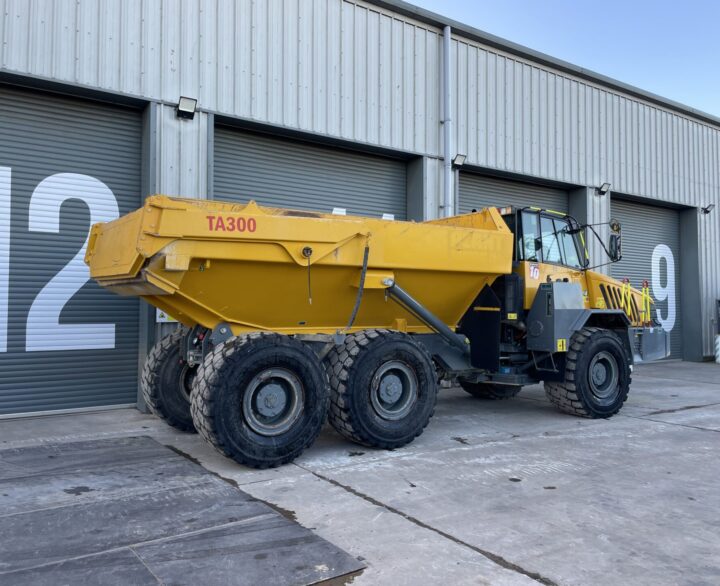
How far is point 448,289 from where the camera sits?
7617mm

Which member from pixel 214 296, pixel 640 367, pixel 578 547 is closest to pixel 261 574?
pixel 578 547

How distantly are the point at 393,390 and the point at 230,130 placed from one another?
5840 mm

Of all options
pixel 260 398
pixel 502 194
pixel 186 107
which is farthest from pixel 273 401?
pixel 502 194

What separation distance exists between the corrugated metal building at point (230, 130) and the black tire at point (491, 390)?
11.9 ft

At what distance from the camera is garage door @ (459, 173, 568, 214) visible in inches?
530

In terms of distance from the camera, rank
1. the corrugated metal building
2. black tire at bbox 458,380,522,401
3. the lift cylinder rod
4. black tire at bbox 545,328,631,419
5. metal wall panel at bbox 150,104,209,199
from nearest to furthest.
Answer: the lift cylinder rod
black tire at bbox 545,328,631,419
the corrugated metal building
metal wall panel at bbox 150,104,209,199
black tire at bbox 458,380,522,401

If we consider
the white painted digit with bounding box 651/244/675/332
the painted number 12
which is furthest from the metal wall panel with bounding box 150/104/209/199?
the white painted digit with bounding box 651/244/675/332

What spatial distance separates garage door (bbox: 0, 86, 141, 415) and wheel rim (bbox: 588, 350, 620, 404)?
22.7 feet

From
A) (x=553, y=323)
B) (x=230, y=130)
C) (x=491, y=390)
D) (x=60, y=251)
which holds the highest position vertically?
(x=230, y=130)

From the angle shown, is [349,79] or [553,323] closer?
[553,323]

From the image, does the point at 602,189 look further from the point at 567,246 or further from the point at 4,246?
the point at 4,246

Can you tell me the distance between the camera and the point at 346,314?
7.06m

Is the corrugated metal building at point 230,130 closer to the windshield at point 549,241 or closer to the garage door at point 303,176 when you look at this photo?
the garage door at point 303,176

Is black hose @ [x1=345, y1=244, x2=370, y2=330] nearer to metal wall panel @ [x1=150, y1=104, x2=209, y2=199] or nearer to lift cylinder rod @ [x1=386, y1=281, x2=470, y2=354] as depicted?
lift cylinder rod @ [x1=386, y1=281, x2=470, y2=354]
